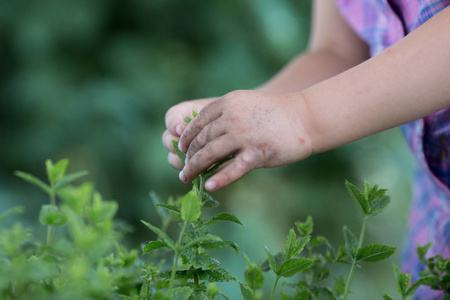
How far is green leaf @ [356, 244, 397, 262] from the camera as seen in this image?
0.42 m

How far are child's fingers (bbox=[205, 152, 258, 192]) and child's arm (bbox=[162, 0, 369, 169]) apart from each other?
0.35 meters

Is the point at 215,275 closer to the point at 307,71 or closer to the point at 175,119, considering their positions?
the point at 175,119

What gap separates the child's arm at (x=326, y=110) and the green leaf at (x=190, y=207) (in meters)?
0.13

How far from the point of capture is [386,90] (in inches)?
19.8

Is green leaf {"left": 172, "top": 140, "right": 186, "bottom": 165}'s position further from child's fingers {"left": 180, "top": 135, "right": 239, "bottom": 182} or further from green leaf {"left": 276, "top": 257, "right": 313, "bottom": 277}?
green leaf {"left": 276, "top": 257, "right": 313, "bottom": 277}

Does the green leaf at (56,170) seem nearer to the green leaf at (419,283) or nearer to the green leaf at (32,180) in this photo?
the green leaf at (32,180)

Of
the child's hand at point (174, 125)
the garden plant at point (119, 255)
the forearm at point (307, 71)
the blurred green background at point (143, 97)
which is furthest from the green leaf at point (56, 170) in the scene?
the blurred green background at point (143, 97)

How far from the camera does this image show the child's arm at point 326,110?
19.4 inches

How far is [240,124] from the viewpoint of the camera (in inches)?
19.4

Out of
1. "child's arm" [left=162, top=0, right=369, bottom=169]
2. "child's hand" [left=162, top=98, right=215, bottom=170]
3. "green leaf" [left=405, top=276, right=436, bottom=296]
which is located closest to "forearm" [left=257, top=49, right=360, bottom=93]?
"child's arm" [left=162, top=0, right=369, bottom=169]

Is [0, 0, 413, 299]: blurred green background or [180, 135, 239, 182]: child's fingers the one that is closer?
[180, 135, 239, 182]: child's fingers

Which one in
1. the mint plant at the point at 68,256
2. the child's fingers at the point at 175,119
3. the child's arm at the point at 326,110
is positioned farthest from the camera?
the child's fingers at the point at 175,119

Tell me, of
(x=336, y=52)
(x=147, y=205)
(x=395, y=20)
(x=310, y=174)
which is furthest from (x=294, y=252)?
(x=310, y=174)

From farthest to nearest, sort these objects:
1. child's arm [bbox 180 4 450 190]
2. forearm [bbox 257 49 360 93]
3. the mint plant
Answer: forearm [bbox 257 49 360 93] → child's arm [bbox 180 4 450 190] → the mint plant
